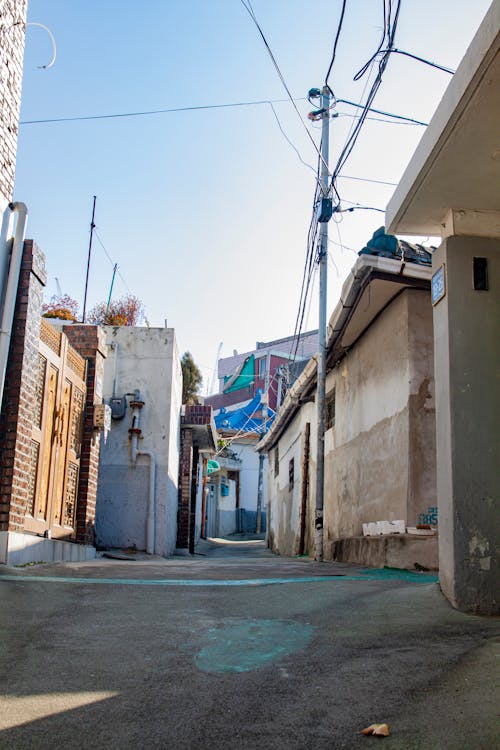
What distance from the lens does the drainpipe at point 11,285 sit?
630 centimetres

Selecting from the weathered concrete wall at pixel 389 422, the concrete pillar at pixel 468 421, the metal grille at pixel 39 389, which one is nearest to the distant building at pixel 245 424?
the weathered concrete wall at pixel 389 422

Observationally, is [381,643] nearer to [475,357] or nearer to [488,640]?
[488,640]

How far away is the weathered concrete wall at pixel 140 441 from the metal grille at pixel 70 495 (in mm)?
3574

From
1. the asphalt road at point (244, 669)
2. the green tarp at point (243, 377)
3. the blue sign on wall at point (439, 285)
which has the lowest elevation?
the asphalt road at point (244, 669)

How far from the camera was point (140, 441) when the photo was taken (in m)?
12.9

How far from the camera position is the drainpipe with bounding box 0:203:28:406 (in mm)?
6301

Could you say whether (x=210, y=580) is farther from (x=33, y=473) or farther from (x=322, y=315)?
(x=322, y=315)

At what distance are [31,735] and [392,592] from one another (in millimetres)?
2914

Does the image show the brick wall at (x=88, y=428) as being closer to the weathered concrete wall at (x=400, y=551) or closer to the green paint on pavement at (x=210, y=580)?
the green paint on pavement at (x=210, y=580)

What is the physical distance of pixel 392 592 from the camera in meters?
4.91

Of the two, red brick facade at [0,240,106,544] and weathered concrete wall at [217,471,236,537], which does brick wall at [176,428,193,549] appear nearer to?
red brick facade at [0,240,106,544]

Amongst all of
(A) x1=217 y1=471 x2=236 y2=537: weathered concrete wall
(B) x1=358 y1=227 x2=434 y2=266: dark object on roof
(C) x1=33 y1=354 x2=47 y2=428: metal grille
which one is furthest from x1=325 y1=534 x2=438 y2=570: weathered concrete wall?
(A) x1=217 y1=471 x2=236 y2=537: weathered concrete wall

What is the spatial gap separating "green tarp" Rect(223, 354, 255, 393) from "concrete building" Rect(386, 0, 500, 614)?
124ft

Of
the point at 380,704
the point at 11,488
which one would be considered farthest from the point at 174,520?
the point at 380,704
